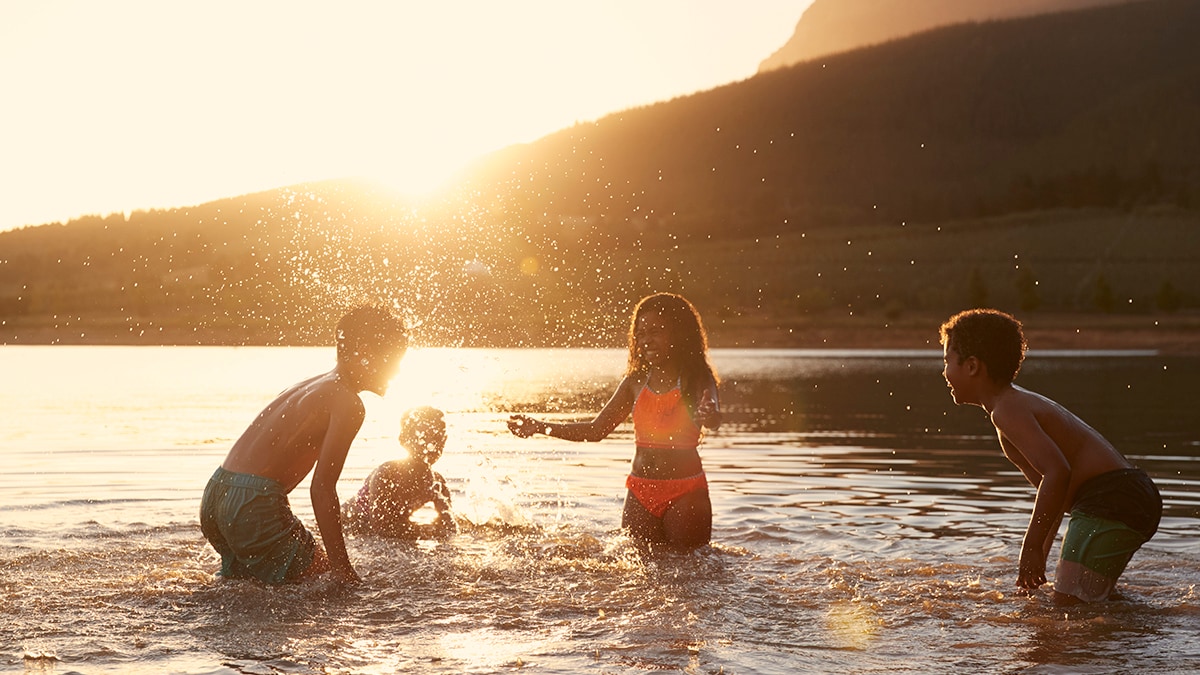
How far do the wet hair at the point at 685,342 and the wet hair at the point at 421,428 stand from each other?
2.13 metres

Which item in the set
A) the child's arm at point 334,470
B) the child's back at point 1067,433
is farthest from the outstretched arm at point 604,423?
the child's back at point 1067,433

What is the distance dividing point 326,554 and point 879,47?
6559 inches

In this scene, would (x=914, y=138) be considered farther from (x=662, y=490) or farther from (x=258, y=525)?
(x=258, y=525)

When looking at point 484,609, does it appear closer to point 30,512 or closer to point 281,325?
point 30,512

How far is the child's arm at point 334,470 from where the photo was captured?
23.1 ft

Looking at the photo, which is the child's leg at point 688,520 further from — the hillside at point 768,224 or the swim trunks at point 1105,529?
the hillside at point 768,224

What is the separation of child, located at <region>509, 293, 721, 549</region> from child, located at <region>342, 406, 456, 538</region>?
1.38 metres

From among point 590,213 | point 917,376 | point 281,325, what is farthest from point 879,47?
point 917,376

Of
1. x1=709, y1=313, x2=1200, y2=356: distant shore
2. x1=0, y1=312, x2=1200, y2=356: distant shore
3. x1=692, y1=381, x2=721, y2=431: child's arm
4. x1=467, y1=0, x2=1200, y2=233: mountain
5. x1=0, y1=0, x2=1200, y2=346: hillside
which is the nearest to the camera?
x1=692, y1=381, x2=721, y2=431: child's arm

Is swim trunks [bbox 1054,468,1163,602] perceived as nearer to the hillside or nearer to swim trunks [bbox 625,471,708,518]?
swim trunks [bbox 625,471,708,518]

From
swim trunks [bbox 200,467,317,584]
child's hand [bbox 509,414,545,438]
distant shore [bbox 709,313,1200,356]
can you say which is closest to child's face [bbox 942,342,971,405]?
child's hand [bbox 509,414,545,438]

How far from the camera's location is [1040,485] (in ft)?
23.3

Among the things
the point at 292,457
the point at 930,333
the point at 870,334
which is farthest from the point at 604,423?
the point at 870,334

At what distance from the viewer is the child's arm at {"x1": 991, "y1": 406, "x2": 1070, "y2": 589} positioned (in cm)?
696
